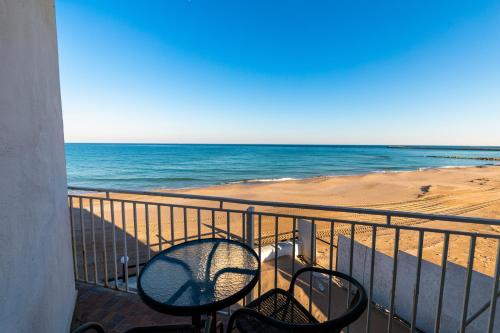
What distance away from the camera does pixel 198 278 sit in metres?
1.55

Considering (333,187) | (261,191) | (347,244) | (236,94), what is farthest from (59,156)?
(236,94)

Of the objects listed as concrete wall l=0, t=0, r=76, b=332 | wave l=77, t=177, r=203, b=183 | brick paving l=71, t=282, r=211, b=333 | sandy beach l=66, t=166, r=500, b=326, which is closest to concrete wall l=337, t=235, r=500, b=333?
sandy beach l=66, t=166, r=500, b=326

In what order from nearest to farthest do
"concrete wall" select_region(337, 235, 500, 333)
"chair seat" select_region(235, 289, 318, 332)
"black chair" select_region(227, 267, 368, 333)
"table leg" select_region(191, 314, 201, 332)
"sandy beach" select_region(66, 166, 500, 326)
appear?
"black chair" select_region(227, 267, 368, 333)
"table leg" select_region(191, 314, 201, 332)
"chair seat" select_region(235, 289, 318, 332)
"concrete wall" select_region(337, 235, 500, 333)
"sandy beach" select_region(66, 166, 500, 326)

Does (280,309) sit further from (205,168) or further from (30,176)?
(205,168)

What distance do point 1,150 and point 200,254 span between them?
130 cm

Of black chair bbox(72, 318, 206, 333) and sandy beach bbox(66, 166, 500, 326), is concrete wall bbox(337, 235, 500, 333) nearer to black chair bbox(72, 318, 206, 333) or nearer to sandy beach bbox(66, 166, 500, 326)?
sandy beach bbox(66, 166, 500, 326)

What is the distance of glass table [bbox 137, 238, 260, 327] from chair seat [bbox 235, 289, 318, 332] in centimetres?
27

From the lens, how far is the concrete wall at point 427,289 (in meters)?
3.51

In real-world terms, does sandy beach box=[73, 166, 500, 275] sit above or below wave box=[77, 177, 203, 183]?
above

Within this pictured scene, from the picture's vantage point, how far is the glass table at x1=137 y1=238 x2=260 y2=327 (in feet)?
4.42

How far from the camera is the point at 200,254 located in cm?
186

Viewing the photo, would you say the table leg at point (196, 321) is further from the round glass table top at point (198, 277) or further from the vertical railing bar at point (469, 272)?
the vertical railing bar at point (469, 272)

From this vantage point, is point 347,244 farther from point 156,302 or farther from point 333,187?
point 333,187

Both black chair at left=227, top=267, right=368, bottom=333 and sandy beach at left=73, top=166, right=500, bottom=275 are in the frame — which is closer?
black chair at left=227, top=267, right=368, bottom=333
